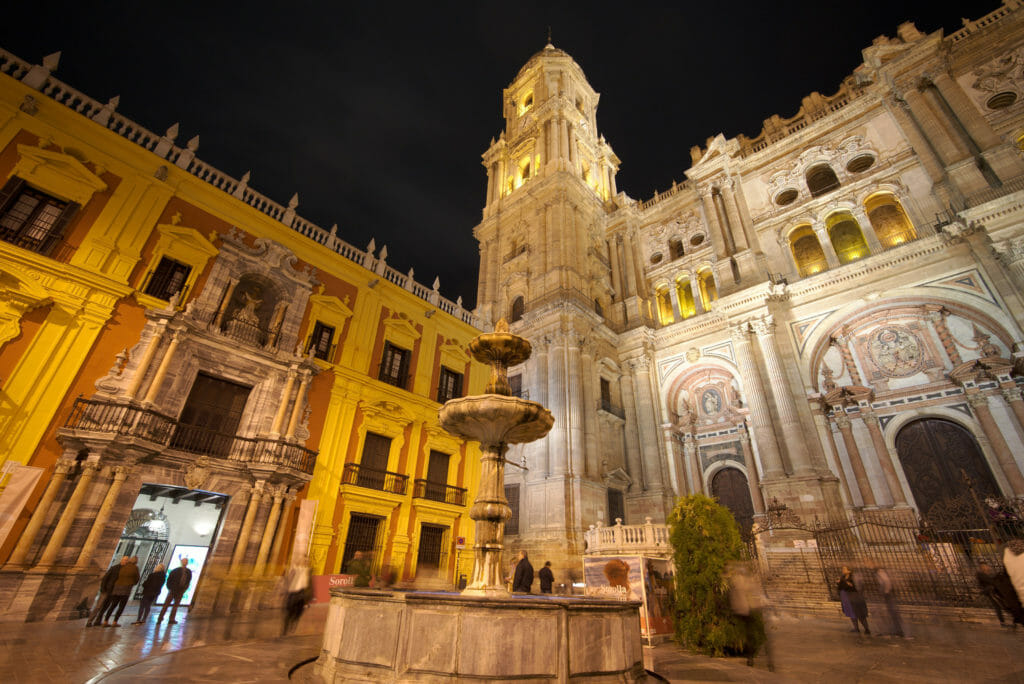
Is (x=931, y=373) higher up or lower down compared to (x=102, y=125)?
lower down

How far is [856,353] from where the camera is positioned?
16.8 m

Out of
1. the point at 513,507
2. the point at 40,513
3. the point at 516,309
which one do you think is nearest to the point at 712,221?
the point at 516,309

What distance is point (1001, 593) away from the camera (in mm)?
7824

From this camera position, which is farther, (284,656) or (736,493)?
(736,493)

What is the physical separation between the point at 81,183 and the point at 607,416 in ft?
61.8

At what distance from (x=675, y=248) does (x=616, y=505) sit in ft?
47.2

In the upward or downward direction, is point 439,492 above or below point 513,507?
below

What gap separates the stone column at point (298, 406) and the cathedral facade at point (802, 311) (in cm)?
946

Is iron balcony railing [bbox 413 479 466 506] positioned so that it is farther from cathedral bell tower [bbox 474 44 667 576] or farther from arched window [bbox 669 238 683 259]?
arched window [bbox 669 238 683 259]

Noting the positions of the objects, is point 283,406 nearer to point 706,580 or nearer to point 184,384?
point 184,384

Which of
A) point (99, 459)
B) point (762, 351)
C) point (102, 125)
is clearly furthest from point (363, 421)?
point (762, 351)

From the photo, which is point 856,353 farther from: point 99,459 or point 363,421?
point 99,459

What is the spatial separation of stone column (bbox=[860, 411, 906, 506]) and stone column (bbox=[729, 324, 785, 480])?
9.56ft

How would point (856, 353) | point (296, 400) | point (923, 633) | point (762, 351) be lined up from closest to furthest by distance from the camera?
point (923, 633) < point (296, 400) < point (856, 353) < point (762, 351)
